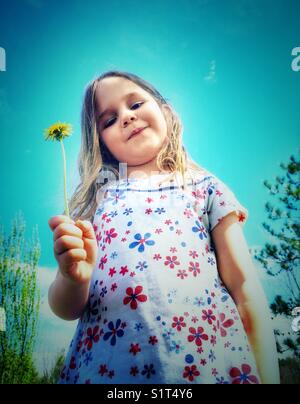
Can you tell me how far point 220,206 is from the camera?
0.90m

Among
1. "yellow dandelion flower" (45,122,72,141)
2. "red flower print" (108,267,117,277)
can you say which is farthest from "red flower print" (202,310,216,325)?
"yellow dandelion flower" (45,122,72,141)

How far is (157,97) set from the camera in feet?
3.71

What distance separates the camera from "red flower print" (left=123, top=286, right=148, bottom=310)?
0.74 metres

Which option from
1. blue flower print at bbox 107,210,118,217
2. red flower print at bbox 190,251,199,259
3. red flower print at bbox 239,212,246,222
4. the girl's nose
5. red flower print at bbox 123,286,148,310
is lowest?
red flower print at bbox 123,286,148,310

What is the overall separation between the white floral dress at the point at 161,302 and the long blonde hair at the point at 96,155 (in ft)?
0.33

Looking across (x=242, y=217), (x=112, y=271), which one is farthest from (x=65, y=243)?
(x=242, y=217)

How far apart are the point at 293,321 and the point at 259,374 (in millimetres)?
267

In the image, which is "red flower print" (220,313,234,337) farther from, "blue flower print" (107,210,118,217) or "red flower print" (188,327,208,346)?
"blue flower print" (107,210,118,217)

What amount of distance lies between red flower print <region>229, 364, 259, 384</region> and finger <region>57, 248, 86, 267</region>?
15.3 inches

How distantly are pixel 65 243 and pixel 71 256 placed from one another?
0.10 ft

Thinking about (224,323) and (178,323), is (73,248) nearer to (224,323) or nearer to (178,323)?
(178,323)

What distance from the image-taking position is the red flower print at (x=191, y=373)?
679 mm

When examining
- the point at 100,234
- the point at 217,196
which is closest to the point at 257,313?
the point at 217,196
